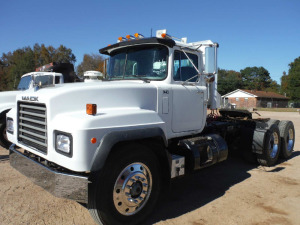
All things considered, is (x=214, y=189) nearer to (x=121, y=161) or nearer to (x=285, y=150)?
(x=121, y=161)

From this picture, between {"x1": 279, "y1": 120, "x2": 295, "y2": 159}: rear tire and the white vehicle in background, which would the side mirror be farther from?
the white vehicle in background

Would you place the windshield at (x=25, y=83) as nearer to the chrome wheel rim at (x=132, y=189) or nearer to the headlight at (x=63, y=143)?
the headlight at (x=63, y=143)

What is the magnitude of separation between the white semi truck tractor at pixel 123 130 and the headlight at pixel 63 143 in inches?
0.4

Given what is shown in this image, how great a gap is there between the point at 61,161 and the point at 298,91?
81.7 m

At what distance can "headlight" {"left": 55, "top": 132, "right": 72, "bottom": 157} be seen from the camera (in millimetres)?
2718

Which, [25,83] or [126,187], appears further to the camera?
[25,83]

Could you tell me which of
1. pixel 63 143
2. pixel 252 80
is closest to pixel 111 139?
pixel 63 143

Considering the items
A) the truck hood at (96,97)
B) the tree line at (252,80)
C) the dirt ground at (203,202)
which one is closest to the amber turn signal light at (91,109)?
the truck hood at (96,97)

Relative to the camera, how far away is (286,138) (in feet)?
22.7

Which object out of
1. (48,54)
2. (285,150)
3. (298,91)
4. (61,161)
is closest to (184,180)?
(61,161)

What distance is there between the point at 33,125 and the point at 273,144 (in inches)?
227

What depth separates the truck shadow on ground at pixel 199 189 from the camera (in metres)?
3.77

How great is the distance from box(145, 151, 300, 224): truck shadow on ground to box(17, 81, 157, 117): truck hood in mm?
1485

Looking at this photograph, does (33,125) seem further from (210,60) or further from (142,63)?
(210,60)
